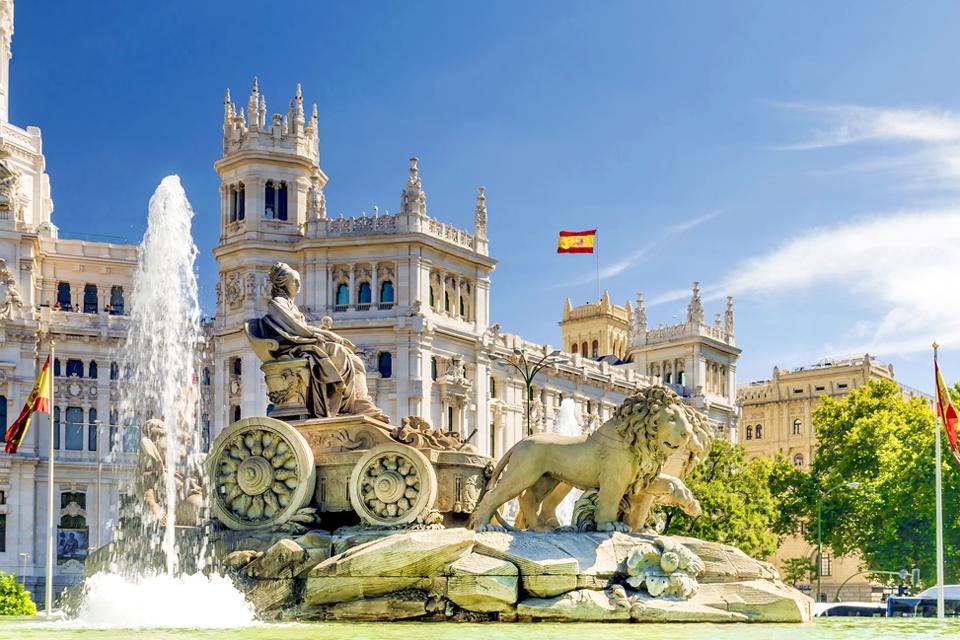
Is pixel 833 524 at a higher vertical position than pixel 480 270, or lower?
lower

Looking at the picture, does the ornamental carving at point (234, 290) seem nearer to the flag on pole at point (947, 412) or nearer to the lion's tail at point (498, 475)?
the flag on pole at point (947, 412)

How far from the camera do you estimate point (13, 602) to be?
34.2 m

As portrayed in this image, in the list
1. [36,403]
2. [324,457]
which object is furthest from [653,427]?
[36,403]

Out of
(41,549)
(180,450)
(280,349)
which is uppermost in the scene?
(280,349)

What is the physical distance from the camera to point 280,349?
74.4 feet

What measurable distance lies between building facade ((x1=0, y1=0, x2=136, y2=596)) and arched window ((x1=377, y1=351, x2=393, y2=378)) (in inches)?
559

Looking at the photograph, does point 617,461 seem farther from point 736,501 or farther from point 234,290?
point 234,290

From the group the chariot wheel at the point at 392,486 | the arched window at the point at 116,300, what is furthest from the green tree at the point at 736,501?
the arched window at the point at 116,300

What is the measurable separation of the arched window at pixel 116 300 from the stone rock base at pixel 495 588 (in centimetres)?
7080

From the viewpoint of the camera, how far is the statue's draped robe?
886 inches

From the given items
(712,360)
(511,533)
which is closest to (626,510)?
(511,533)

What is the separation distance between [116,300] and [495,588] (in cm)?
7361

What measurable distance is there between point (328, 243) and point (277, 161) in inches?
229

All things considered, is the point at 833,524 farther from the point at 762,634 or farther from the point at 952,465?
the point at 762,634
